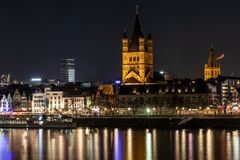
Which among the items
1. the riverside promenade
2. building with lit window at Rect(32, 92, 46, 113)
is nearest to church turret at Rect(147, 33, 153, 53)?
building with lit window at Rect(32, 92, 46, 113)

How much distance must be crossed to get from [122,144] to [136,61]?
241ft

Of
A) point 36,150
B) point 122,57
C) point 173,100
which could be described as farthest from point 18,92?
point 36,150

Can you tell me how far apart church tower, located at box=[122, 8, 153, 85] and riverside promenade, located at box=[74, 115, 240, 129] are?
1147 inches

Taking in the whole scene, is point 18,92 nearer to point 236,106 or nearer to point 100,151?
point 236,106

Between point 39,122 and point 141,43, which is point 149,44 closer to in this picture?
point 141,43

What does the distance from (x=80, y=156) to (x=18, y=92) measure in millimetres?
94201

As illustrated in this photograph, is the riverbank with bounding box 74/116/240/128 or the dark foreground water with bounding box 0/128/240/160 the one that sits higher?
the riverbank with bounding box 74/116/240/128

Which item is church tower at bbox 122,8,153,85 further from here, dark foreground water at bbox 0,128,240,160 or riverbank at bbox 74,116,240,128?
dark foreground water at bbox 0,128,240,160

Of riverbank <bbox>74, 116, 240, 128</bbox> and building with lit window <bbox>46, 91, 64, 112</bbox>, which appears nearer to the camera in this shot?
riverbank <bbox>74, 116, 240, 128</bbox>

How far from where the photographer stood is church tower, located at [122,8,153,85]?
16012 cm

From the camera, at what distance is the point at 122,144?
8962 cm

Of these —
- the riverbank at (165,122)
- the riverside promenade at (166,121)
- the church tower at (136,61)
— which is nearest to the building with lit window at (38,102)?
the church tower at (136,61)

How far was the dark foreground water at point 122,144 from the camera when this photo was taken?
79188 mm

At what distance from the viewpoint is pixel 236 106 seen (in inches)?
5842
